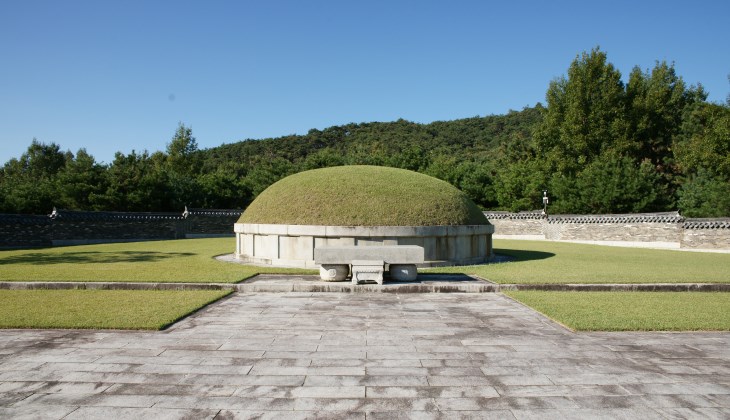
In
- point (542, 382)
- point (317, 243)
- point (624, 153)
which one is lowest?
point (542, 382)

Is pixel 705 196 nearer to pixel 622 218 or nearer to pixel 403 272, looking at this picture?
pixel 622 218

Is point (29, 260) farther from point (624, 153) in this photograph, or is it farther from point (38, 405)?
point (624, 153)

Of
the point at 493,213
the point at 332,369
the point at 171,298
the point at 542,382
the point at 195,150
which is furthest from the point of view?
the point at 195,150

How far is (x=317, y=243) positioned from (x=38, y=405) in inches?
455

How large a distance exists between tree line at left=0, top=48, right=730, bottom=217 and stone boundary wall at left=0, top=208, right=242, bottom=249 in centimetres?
392

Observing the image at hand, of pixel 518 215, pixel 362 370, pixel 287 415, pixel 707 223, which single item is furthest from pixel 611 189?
pixel 287 415

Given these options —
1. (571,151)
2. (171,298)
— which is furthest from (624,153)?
(171,298)

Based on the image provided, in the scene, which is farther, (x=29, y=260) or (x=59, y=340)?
(x=29, y=260)

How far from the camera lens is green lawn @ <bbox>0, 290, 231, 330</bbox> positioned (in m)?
8.20

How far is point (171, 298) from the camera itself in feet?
35.1

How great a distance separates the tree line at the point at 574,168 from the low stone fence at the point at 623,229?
4198mm

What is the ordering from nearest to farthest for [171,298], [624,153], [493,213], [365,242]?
[171,298] < [365,242] < [493,213] < [624,153]

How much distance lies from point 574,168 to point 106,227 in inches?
1648

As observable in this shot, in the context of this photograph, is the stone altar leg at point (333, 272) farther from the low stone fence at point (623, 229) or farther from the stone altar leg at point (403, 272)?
the low stone fence at point (623, 229)
